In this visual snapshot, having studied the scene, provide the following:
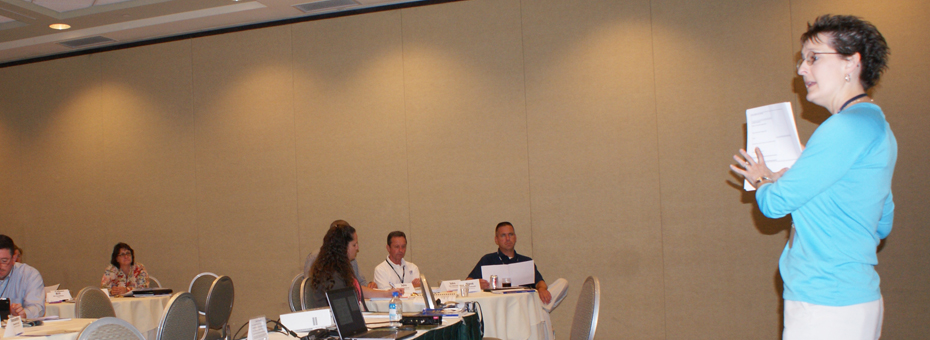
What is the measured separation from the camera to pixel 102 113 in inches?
324

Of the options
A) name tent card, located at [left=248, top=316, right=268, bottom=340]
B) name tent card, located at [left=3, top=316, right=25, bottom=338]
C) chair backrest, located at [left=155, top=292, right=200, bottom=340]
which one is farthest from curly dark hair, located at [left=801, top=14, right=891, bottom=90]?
name tent card, located at [left=3, top=316, right=25, bottom=338]

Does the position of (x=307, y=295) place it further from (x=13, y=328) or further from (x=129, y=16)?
(x=129, y=16)

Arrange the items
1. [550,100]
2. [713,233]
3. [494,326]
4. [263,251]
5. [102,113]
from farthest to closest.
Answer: [102,113], [263,251], [550,100], [713,233], [494,326]

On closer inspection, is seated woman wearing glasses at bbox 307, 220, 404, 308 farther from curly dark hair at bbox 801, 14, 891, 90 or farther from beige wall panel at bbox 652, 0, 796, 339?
beige wall panel at bbox 652, 0, 796, 339

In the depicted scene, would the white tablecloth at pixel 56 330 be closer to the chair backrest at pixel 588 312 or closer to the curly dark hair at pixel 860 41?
the chair backrest at pixel 588 312

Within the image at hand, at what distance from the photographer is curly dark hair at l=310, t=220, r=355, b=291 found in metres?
4.27

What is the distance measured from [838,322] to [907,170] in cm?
533

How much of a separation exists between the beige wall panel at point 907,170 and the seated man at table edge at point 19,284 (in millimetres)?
7025

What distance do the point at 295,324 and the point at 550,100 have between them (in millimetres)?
4246

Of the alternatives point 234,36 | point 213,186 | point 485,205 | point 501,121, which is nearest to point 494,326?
point 485,205

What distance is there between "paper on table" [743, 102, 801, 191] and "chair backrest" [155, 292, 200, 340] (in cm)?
298

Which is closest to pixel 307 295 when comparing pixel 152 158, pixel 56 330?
pixel 56 330

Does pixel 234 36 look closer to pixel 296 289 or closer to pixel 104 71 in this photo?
pixel 104 71

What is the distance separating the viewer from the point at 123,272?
21.4 ft
